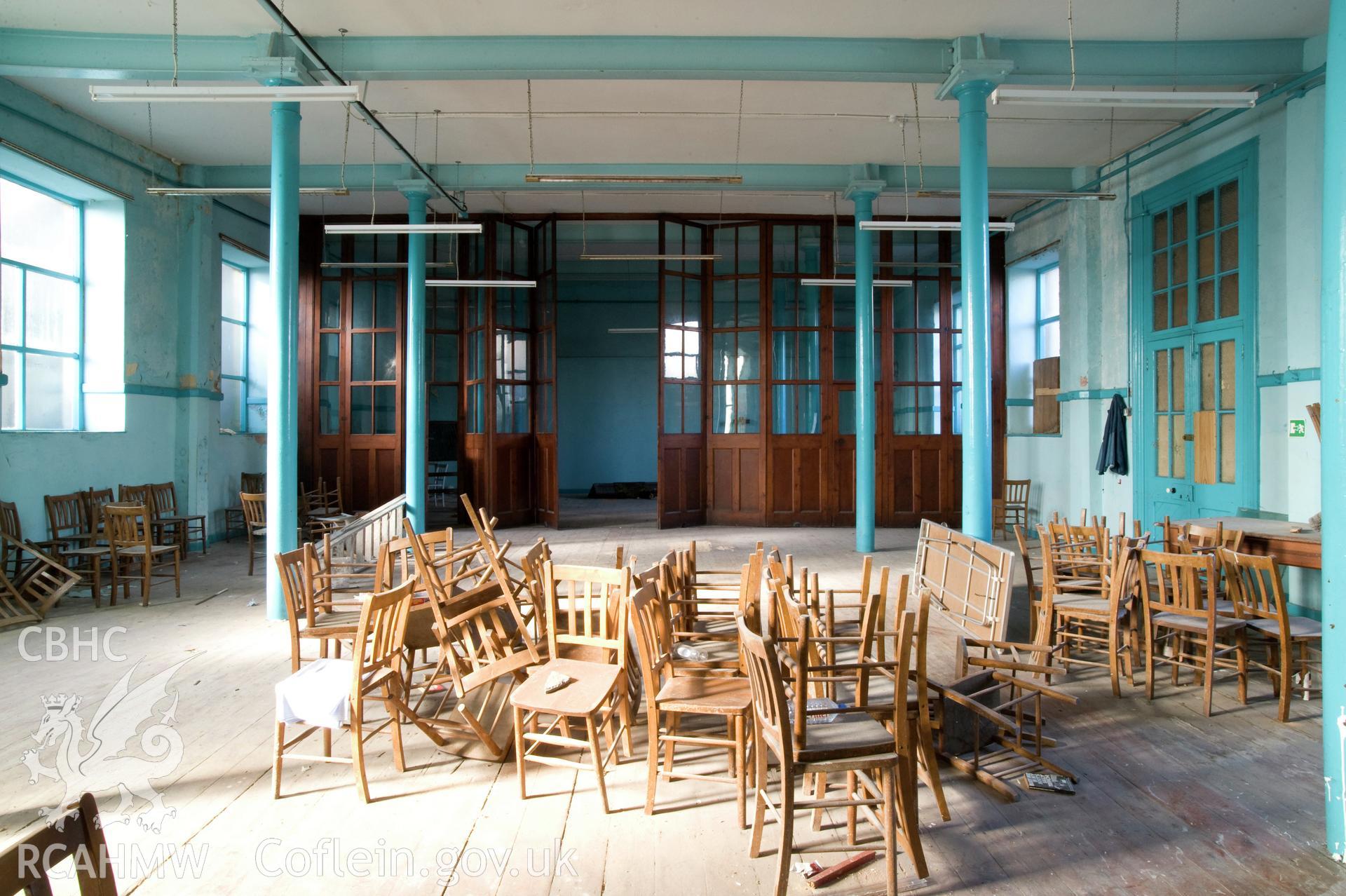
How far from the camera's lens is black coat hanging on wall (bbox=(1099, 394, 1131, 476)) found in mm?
8672

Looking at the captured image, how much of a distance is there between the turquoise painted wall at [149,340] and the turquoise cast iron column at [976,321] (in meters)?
8.46

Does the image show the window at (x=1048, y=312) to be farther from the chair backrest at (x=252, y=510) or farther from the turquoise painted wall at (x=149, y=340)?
the turquoise painted wall at (x=149, y=340)

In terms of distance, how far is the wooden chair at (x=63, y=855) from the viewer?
126cm

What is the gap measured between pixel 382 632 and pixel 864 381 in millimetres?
6928

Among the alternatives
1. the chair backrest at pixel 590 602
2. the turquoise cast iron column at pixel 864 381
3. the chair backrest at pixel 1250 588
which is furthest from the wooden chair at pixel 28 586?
the chair backrest at pixel 1250 588

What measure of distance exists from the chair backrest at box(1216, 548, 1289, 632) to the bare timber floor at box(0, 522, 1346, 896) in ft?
1.70

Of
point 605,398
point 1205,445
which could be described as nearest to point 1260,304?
point 1205,445

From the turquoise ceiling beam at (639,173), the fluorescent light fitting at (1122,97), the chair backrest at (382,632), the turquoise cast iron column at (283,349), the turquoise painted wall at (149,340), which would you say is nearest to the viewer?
the chair backrest at (382,632)

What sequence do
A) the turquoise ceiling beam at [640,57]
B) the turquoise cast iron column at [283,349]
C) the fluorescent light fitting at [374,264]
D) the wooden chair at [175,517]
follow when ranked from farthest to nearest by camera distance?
the fluorescent light fitting at [374,264] → the wooden chair at [175,517] → the turquoise ceiling beam at [640,57] → the turquoise cast iron column at [283,349]

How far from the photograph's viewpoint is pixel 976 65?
6.15 m

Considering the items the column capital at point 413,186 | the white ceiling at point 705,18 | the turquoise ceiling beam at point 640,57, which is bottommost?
the column capital at point 413,186

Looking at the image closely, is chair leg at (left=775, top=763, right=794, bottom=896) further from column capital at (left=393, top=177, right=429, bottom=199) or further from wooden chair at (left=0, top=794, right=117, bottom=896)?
column capital at (left=393, top=177, right=429, bottom=199)

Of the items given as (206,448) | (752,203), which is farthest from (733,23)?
(206,448)

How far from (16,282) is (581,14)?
6.05 meters
